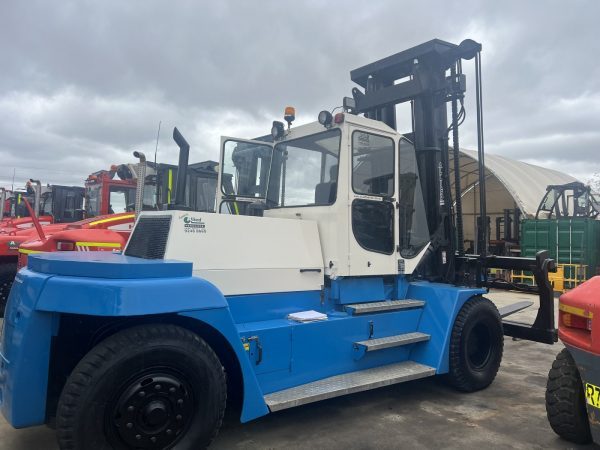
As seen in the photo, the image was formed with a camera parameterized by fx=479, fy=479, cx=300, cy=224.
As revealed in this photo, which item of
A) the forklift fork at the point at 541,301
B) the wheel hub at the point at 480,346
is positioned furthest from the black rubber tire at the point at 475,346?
the forklift fork at the point at 541,301

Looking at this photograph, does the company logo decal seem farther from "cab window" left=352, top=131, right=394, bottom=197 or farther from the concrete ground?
the concrete ground

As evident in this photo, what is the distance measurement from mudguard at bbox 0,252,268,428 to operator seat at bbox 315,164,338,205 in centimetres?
171

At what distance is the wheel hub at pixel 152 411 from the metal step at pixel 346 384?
75 cm

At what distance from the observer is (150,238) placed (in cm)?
381

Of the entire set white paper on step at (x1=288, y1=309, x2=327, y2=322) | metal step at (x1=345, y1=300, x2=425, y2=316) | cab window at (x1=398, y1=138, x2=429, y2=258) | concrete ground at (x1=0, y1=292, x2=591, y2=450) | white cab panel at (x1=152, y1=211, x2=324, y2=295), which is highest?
cab window at (x1=398, y1=138, x2=429, y2=258)

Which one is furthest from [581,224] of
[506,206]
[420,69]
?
[420,69]

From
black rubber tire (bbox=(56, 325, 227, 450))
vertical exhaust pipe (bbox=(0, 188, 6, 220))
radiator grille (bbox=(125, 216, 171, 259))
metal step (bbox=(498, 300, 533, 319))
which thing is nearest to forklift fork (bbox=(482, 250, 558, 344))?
metal step (bbox=(498, 300, 533, 319))

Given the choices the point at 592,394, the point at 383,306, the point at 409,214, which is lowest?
the point at 592,394

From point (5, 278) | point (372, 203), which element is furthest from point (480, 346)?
point (5, 278)

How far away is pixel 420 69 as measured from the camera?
5309 mm

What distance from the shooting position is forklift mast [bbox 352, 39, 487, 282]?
534cm

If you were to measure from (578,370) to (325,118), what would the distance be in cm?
289

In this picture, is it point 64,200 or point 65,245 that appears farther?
point 64,200

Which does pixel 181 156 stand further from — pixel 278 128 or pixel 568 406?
pixel 568 406
